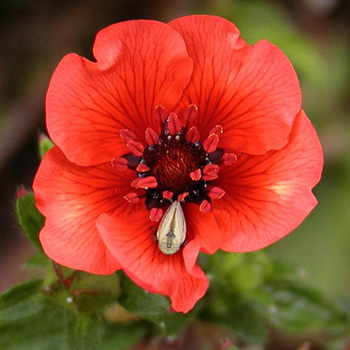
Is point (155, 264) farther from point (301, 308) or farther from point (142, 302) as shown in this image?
point (301, 308)

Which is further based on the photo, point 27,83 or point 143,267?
point 27,83

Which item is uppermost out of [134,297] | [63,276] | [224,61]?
[224,61]

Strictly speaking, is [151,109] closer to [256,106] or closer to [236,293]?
[256,106]

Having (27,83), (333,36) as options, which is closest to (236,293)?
(27,83)

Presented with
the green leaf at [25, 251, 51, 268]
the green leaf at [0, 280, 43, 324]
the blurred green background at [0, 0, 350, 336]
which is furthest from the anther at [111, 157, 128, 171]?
the blurred green background at [0, 0, 350, 336]

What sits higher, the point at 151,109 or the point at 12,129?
the point at 151,109

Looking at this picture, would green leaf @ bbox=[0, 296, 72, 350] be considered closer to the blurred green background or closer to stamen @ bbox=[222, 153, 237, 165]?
stamen @ bbox=[222, 153, 237, 165]

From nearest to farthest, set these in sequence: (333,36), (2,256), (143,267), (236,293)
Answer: (143,267)
(236,293)
(2,256)
(333,36)

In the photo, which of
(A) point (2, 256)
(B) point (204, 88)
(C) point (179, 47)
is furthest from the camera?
(A) point (2, 256)
